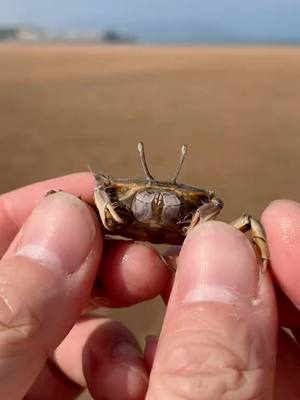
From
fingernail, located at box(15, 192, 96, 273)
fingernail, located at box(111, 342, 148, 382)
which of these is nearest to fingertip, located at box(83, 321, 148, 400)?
fingernail, located at box(111, 342, 148, 382)

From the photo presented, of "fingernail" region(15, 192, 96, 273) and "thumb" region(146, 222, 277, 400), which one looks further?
"fingernail" region(15, 192, 96, 273)

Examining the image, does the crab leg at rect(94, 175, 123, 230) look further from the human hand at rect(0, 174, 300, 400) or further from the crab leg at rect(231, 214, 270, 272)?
the crab leg at rect(231, 214, 270, 272)

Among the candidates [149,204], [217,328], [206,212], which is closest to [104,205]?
[149,204]

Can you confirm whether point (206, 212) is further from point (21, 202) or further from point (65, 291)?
point (21, 202)

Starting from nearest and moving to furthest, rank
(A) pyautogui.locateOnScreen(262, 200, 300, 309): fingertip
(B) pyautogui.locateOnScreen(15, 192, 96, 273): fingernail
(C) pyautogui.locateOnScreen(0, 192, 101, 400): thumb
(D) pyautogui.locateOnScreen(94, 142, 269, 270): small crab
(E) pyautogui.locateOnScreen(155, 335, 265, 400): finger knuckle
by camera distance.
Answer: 1. (E) pyautogui.locateOnScreen(155, 335, 265, 400): finger knuckle
2. (C) pyautogui.locateOnScreen(0, 192, 101, 400): thumb
3. (B) pyautogui.locateOnScreen(15, 192, 96, 273): fingernail
4. (A) pyautogui.locateOnScreen(262, 200, 300, 309): fingertip
5. (D) pyautogui.locateOnScreen(94, 142, 269, 270): small crab

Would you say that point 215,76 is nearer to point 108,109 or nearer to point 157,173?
point 108,109

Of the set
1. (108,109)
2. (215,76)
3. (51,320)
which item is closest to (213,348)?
(51,320)

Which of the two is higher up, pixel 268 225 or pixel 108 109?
pixel 268 225
